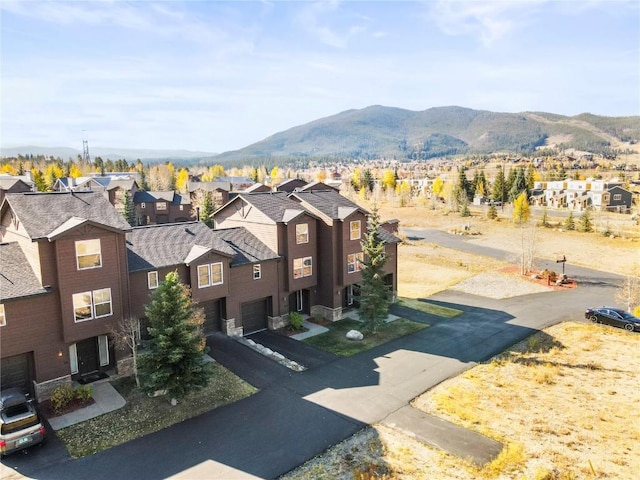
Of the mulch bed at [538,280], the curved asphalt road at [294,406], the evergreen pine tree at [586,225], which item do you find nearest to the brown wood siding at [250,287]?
the curved asphalt road at [294,406]

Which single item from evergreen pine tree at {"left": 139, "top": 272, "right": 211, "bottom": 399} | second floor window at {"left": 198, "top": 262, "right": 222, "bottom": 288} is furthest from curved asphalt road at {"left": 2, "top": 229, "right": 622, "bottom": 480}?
second floor window at {"left": 198, "top": 262, "right": 222, "bottom": 288}

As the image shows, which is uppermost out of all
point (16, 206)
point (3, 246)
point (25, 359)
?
point (16, 206)

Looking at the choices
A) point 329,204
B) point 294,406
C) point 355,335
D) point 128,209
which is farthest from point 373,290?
point 128,209

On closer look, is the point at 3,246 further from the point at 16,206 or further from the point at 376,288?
the point at 376,288

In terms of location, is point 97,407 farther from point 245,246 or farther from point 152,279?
point 245,246

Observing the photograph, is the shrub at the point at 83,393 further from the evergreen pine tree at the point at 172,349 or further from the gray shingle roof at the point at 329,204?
the gray shingle roof at the point at 329,204

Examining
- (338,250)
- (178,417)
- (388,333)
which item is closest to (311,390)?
(178,417)
